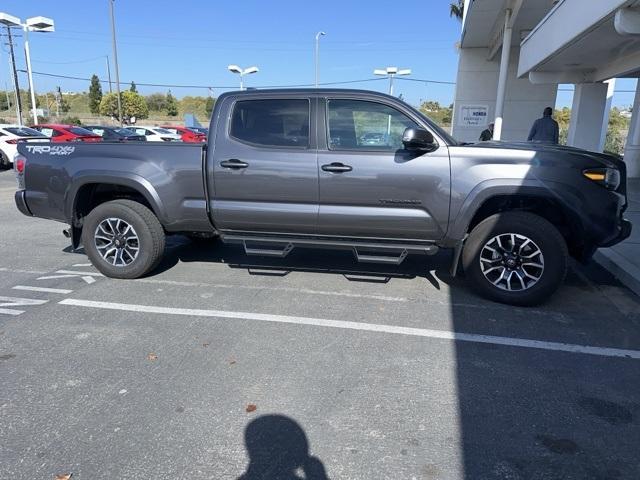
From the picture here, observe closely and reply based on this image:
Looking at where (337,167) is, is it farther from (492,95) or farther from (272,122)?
(492,95)

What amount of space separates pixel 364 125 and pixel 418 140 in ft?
2.22

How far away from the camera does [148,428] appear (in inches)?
112

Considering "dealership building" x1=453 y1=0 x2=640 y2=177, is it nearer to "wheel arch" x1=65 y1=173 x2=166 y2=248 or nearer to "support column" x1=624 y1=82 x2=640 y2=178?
"support column" x1=624 y1=82 x2=640 y2=178

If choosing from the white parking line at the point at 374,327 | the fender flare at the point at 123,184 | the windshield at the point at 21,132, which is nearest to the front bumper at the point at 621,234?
the white parking line at the point at 374,327

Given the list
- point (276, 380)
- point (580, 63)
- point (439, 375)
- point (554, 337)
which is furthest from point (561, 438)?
point (580, 63)

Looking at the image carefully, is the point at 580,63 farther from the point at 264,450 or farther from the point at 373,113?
the point at 264,450

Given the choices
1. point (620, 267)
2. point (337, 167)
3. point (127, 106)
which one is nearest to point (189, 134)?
point (337, 167)

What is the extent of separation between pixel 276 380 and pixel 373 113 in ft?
9.20

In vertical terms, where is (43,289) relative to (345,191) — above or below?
below

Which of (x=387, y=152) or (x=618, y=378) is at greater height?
(x=387, y=152)

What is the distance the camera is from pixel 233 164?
16.3 ft

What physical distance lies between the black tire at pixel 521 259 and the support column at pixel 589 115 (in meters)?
13.8

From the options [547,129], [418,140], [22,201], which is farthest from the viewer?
[547,129]

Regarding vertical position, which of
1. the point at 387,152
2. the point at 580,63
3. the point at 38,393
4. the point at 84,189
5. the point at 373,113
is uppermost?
the point at 580,63
